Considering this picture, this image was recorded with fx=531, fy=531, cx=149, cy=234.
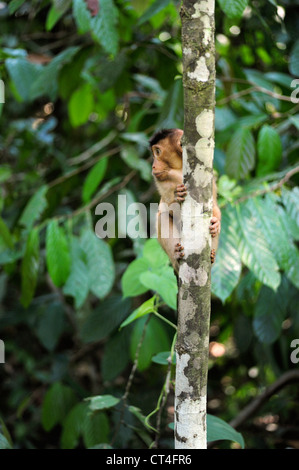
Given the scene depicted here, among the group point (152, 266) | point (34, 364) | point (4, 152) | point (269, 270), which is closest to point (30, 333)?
point (34, 364)

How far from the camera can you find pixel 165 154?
2.61m

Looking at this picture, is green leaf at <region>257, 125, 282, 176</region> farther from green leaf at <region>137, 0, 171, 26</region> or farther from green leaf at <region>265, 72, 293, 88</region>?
green leaf at <region>137, 0, 171, 26</region>

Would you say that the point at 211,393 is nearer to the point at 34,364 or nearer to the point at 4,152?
the point at 34,364

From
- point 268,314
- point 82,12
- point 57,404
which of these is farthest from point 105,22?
point 57,404

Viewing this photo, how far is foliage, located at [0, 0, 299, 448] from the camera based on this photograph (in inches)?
103

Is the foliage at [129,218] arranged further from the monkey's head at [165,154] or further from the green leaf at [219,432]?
the monkey's head at [165,154]

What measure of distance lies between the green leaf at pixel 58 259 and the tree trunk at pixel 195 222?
4.18 ft

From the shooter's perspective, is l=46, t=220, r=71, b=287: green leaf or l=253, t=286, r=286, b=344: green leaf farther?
l=253, t=286, r=286, b=344: green leaf

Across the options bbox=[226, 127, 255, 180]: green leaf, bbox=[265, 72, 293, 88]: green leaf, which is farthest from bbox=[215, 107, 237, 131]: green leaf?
bbox=[226, 127, 255, 180]: green leaf

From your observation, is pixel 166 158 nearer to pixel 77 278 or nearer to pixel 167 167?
pixel 167 167

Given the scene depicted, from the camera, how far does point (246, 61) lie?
5043 mm

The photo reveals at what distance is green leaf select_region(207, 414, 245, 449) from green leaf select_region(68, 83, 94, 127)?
2609mm

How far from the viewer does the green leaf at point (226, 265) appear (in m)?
2.46

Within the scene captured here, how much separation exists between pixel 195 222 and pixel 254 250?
0.84 meters
